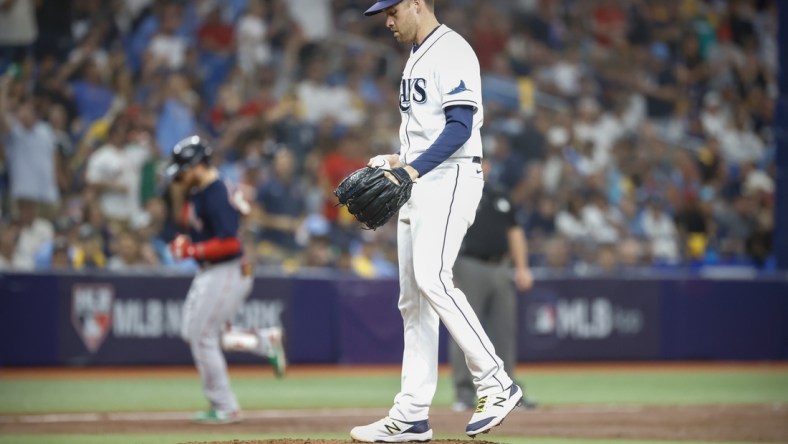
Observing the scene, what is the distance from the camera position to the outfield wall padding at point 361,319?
14336 mm

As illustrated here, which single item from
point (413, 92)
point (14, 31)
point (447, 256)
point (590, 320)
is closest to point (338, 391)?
point (590, 320)

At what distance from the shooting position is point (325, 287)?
15539 millimetres

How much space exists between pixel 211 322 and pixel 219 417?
29.2 inches

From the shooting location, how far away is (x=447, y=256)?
6438mm

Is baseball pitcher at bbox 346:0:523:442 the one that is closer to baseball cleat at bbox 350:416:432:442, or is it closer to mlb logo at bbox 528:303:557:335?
baseball cleat at bbox 350:416:432:442

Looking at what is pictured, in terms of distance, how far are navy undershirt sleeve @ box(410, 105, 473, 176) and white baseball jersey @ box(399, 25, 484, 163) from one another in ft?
0.30

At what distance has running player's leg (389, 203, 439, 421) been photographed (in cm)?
658

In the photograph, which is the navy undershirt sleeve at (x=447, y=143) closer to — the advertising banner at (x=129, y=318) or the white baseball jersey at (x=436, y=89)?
the white baseball jersey at (x=436, y=89)

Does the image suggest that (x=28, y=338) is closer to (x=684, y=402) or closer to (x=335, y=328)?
(x=335, y=328)

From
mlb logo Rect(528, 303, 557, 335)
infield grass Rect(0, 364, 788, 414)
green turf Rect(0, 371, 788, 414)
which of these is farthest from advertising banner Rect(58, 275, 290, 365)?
mlb logo Rect(528, 303, 557, 335)

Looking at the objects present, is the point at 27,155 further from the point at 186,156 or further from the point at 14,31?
the point at 186,156

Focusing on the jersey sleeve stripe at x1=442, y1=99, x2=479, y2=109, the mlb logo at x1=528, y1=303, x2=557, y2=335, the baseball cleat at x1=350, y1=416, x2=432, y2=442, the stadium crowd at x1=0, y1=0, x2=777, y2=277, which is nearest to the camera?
the jersey sleeve stripe at x1=442, y1=99, x2=479, y2=109

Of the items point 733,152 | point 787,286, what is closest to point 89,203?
point 787,286

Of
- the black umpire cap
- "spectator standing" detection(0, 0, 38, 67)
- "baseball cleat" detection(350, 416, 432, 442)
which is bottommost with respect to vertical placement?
"baseball cleat" detection(350, 416, 432, 442)
